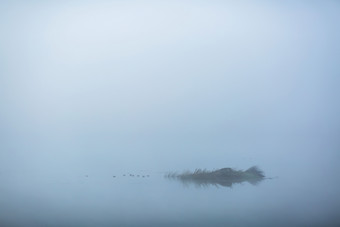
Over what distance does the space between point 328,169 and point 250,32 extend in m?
0.97

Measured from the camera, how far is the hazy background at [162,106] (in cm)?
255

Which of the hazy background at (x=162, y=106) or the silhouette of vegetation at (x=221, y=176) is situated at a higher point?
the hazy background at (x=162, y=106)

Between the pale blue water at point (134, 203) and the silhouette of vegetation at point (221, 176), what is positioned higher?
the silhouette of vegetation at point (221, 176)

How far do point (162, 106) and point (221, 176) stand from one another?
56cm

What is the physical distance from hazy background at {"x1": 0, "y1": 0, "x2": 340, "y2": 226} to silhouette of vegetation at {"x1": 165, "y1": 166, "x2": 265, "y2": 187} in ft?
0.14

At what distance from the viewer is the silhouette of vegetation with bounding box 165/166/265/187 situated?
2.54 metres

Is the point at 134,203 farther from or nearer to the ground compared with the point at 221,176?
nearer to the ground

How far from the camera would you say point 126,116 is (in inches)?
102

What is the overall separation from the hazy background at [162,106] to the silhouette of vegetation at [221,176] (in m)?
0.04

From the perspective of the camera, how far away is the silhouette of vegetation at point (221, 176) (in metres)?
2.54

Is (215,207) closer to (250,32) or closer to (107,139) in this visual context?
(107,139)

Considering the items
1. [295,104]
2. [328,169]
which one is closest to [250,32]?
[295,104]

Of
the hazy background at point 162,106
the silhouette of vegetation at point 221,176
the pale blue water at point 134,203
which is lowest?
the pale blue water at point 134,203

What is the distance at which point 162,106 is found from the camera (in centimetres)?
260
